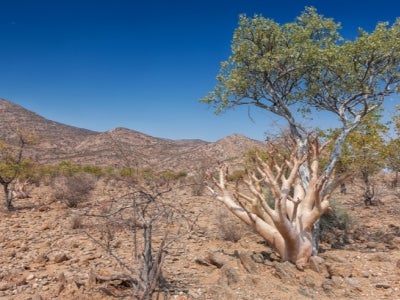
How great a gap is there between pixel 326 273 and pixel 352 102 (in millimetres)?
5682

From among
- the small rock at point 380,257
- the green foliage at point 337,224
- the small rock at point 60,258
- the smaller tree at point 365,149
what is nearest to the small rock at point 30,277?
the small rock at point 60,258

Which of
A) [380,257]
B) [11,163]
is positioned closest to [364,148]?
[380,257]

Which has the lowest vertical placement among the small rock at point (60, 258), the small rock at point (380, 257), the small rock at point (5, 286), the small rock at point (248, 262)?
the small rock at point (5, 286)

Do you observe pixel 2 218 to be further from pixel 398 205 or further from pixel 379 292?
pixel 398 205

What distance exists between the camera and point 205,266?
7.32 metres

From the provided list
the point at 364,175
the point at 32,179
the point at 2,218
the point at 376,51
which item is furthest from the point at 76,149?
the point at 376,51

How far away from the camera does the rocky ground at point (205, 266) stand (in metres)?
5.86

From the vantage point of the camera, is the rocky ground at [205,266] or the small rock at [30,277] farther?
the small rock at [30,277]

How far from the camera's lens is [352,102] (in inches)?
401

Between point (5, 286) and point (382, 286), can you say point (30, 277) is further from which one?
point (382, 286)

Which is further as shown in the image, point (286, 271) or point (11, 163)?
point (11, 163)

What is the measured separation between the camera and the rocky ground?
19.2 ft

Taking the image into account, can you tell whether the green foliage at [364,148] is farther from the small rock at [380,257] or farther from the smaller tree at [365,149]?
the small rock at [380,257]

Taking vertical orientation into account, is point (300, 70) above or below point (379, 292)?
above
